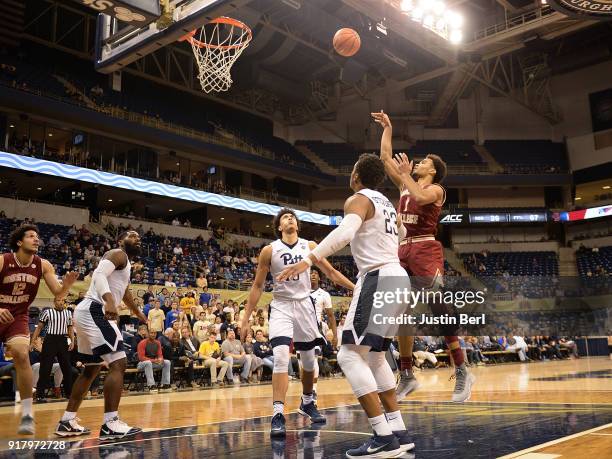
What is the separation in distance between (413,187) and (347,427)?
2280mm

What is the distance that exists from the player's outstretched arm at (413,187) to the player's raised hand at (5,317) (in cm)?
377

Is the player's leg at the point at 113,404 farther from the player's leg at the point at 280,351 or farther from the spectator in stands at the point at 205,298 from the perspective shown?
the spectator in stands at the point at 205,298

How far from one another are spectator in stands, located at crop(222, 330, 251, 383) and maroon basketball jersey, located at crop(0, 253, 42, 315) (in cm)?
785

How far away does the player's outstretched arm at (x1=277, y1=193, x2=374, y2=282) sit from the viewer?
3.53 metres

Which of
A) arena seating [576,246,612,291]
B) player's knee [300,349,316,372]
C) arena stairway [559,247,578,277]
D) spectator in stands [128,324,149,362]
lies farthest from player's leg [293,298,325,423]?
arena stairway [559,247,578,277]

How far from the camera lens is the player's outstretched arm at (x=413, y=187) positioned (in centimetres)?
489

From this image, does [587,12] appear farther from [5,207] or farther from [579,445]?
[5,207]

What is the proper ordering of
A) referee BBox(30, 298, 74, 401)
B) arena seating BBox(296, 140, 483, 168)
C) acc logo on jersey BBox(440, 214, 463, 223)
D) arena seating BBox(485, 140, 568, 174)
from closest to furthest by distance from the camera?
referee BBox(30, 298, 74, 401), acc logo on jersey BBox(440, 214, 463, 223), arena seating BBox(485, 140, 568, 174), arena seating BBox(296, 140, 483, 168)

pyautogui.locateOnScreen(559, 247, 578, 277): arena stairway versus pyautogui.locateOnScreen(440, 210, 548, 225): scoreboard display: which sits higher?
pyautogui.locateOnScreen(440, 210, 548, 225): scoreboard display

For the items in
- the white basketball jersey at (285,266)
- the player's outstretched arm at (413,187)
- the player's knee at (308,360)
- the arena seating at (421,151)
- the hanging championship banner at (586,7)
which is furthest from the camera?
the arena seating at (421,151)

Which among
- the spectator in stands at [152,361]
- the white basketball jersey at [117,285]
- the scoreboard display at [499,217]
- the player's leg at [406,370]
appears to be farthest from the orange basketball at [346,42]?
the scoreboard display at [499,217]

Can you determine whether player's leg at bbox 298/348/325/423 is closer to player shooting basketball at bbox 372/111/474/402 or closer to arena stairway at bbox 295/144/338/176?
player shooting basketball at bbox 372/111/474/402

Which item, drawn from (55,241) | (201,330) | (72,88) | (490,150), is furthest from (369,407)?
(490,150)

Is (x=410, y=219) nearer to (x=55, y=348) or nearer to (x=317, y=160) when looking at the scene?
(x=55, y=348)
